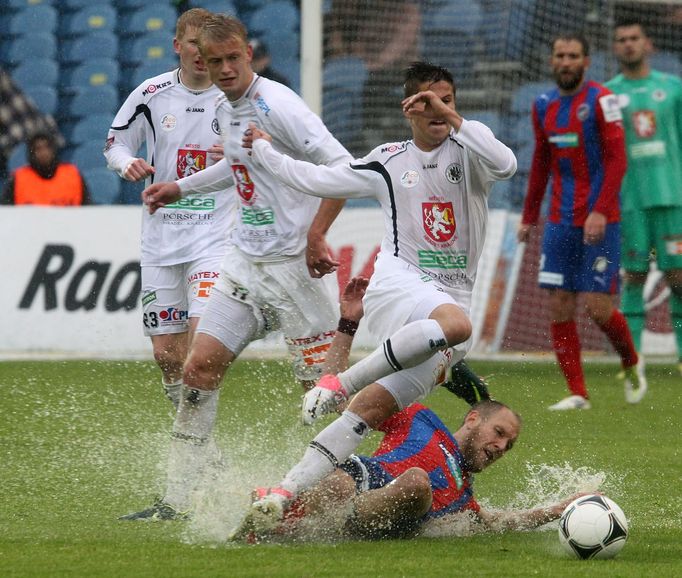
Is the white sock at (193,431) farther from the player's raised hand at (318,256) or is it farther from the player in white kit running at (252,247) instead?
the player's raised hand at (318,256)

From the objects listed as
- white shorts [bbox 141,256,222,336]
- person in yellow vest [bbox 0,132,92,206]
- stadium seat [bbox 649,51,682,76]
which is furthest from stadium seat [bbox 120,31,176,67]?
white shorts [bbox 141,256,222,336]

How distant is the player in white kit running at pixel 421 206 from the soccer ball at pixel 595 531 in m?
0.81

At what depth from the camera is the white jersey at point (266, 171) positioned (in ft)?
20.4

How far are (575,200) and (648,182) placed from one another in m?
1.31

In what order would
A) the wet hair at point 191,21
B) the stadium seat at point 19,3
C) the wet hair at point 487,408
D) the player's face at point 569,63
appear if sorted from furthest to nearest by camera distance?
the stadium seat at point 19,3 < the player's face at point 569,63 < the wet hair at point 191,21 < the wet hair at point 487,408

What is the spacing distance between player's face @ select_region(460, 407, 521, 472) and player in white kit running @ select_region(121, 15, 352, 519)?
1.00 m

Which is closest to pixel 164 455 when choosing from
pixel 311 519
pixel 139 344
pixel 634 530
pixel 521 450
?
pixel 521 450

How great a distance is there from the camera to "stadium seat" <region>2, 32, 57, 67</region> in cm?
1528

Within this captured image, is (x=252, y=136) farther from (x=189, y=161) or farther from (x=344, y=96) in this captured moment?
(x=344, y=96)

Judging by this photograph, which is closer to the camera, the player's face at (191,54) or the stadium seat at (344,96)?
the player's face at (191,54)

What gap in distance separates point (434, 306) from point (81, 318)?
7.33m

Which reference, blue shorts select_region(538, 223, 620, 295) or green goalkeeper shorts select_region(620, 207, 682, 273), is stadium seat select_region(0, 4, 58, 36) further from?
blue shorts select_region(538, 223, 620, 295)

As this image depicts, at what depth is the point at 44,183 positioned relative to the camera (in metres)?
13.2

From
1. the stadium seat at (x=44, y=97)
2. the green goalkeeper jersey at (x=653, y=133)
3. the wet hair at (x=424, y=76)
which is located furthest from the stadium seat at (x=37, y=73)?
the wet hair at (x=424, y=76)
